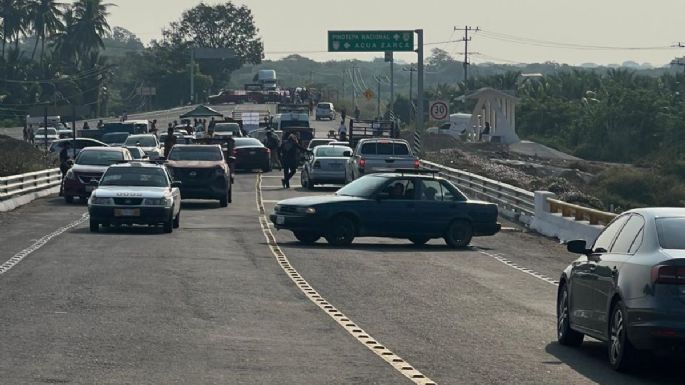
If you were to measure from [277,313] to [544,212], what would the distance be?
1738 cm

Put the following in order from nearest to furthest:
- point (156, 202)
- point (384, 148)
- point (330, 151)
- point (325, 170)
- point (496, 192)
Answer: point (156, 202) < point (496, 192) < point (384, 148) < point (325, 170) < point (330, 151)

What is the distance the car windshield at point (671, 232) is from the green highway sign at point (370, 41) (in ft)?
191

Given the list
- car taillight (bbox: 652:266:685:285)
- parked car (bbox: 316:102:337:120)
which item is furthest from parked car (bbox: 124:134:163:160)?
parked car (bbox: 316:102:337:120)

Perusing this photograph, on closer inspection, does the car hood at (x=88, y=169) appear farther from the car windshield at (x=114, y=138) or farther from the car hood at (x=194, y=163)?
the car windshield at (x=114, y=138)

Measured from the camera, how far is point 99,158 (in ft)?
129

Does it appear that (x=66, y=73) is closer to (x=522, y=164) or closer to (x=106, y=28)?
(x=106, y=28)

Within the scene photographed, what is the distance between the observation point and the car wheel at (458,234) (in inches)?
1110

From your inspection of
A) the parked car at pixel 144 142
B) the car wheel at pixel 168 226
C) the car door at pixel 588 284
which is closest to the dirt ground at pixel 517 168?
the parked car at pixel 144 142

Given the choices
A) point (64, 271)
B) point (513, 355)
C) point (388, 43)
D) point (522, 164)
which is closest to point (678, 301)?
point (513, 355)

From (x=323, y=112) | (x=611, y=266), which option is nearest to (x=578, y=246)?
(x=611, y=266)

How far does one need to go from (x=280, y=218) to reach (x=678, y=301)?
630 inches

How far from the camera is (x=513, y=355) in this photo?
13.7 meters

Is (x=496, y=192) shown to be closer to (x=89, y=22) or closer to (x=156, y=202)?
(x=156, y=202)

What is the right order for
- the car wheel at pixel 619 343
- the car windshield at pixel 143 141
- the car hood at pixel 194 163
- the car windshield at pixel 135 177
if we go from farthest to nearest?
the car windshield at pixel 143 141 → the car hood at pixel 194 163 → the car windshield at pixel 135 177 → the car wheel at pixel 619 343
